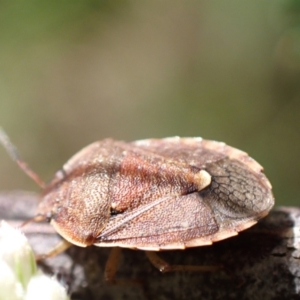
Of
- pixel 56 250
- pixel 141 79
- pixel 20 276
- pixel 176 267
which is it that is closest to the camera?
pixel 20 276

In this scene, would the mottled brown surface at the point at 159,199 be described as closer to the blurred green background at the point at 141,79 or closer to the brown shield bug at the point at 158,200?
the brown shield bug at the point at 158,200

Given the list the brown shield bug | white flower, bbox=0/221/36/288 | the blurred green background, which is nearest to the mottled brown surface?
the brown shield bug

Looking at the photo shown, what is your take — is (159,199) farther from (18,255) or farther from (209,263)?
(18,255)

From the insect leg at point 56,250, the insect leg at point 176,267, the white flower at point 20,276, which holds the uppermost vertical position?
the white flower at point 20,276

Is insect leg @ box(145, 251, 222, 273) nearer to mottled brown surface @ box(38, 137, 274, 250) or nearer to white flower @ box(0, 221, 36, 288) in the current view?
mottled brown surface @ box(38, 137, 274, 250)

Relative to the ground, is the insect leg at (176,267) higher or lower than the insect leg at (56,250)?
higher

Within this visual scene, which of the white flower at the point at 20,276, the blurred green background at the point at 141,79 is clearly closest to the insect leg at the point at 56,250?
the white flower at the point at 20,276

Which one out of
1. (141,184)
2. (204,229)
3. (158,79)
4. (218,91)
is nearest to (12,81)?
(158,79)

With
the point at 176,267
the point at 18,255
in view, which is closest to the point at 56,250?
A: the point at 18,255
